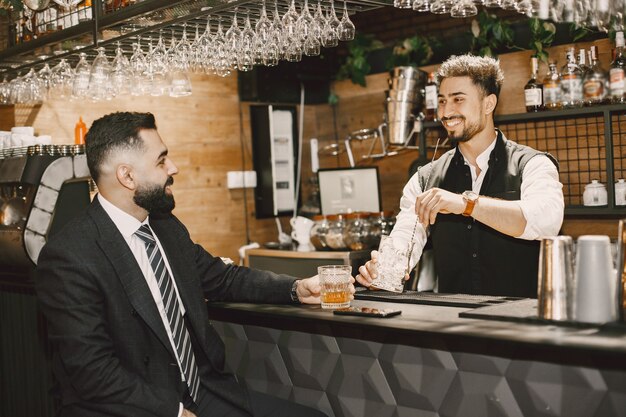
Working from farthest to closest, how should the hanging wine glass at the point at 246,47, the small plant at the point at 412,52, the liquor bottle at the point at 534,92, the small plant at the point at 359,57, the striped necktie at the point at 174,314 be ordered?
the small plant at the point at 359,57
the small plant at the point at 412,52
the liquor bottle at the point at 534,92
the hanging wine glass at the point at 246,47
the striped necktie at the point at 174,314

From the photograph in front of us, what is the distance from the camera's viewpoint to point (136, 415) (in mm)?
2201

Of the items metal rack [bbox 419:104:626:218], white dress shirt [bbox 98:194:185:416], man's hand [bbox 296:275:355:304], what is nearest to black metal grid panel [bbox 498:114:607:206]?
metal rack [bbox 419:104:626:218]

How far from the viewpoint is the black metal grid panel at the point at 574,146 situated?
424 centimetres

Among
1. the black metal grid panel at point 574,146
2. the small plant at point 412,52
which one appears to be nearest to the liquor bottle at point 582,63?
the black metal grid panel at point 574,146

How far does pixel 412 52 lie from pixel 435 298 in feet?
9.23

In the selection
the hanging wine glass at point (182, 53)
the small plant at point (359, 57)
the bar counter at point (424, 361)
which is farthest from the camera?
the small plant at point (359, 57)

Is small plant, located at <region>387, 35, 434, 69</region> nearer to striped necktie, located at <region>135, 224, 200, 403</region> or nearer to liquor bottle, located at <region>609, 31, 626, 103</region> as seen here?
liquor bottle, located at <region>609, 31, 626, 103</region>

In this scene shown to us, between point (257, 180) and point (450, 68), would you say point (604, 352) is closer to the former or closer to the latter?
point (450, 68)

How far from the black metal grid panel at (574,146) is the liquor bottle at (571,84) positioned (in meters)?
0.15

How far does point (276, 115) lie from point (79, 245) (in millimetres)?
3565

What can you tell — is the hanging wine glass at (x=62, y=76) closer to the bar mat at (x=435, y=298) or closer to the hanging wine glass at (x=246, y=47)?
the hanging wine glass at (x=246, y=47)

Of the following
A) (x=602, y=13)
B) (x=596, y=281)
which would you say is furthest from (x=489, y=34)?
(x=596, y=281)

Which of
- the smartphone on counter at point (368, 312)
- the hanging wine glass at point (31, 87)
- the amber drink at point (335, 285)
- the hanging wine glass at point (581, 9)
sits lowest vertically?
the smartphone on counter at point (368, 312)

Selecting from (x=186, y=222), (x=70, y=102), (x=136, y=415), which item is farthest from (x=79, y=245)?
(x=186, y=222)
